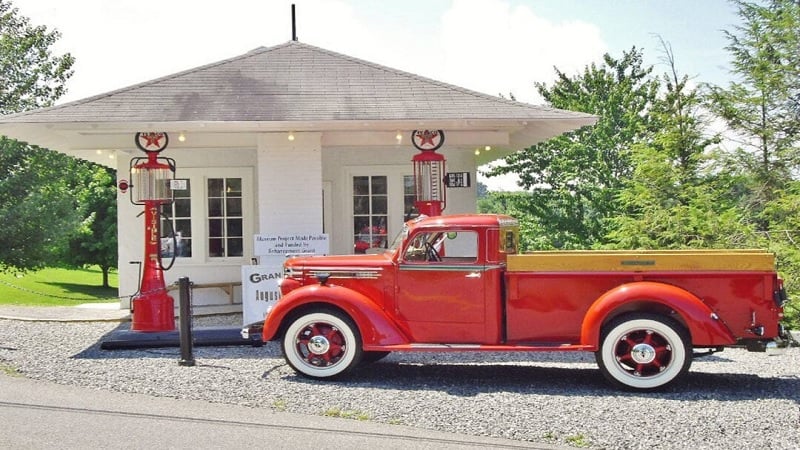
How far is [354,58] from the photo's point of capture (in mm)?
13438

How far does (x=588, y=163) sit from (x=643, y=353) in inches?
662

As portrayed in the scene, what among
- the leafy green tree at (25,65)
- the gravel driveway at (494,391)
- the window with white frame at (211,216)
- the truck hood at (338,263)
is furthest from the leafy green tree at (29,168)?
the truck hood at (338,263)

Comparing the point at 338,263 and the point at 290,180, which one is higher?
the point at 290,180

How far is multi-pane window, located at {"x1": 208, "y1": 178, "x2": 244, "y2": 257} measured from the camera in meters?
13.9

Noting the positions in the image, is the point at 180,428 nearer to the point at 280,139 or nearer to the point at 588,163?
the point at 280,139

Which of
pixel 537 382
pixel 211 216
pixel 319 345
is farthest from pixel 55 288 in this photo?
pixel 537 382

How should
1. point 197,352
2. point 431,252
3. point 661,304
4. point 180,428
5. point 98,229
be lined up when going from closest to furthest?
point 180,428 < point 661,304 < point 431,252 < point 197,352 < point 98,229

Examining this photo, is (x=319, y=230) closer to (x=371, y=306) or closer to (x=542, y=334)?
(x=371, y=306)

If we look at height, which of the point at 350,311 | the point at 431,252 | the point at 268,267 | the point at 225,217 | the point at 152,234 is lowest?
the point at 350,311

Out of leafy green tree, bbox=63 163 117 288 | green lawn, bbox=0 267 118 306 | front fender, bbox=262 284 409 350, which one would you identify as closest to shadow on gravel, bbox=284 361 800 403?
front fender, bbox=262 284 409 350

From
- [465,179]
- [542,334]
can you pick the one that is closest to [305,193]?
[465,179]

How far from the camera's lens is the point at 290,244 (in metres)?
11.3

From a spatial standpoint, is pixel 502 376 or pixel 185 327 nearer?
pixel 502 376

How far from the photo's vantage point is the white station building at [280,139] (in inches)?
427
